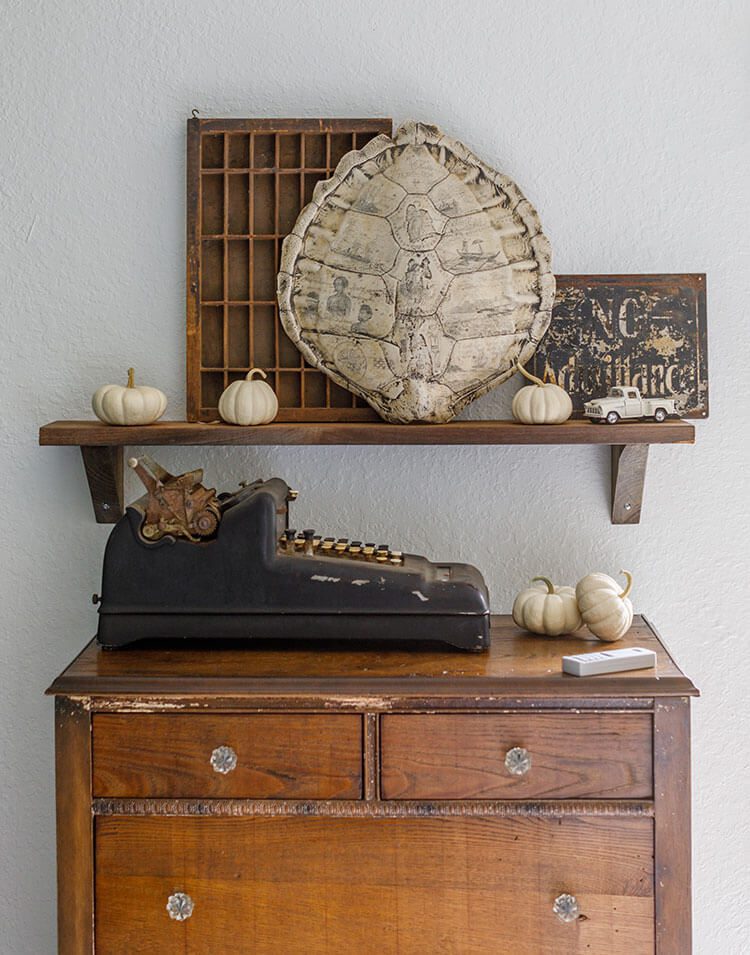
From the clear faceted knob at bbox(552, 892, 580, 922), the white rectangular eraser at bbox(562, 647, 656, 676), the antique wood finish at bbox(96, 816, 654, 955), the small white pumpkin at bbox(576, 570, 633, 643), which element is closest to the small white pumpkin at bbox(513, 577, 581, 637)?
the small white pumpkin at bbox(576, 570, 633, 643)

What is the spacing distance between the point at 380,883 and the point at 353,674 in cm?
36

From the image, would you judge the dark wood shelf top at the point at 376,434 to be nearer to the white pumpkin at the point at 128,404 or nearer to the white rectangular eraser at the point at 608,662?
the white pumpkin at the point at 128,404

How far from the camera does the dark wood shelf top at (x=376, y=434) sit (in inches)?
83.4

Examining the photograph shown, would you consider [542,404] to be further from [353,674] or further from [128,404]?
[128,404]

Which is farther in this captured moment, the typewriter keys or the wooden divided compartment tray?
the wooden divided compartment tray

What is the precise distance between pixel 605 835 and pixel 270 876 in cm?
58

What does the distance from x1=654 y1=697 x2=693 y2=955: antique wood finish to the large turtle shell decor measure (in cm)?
75

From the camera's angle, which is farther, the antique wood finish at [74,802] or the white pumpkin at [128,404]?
the white pumpkin at [128,404]

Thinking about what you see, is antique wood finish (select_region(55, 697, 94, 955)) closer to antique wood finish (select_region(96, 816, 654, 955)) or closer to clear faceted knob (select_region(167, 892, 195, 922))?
antique wood finish (select_region(96, 816, 654, 955))

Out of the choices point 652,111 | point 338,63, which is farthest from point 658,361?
point 338,63

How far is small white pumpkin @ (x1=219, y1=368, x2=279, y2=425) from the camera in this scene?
7.10 ft

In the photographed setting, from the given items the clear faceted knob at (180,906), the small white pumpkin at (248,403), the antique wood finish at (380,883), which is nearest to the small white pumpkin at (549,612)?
the antique wood finish at (380,883)

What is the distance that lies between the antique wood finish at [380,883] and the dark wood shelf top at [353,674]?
0.22m

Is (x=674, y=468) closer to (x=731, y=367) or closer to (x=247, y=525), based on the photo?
(x=731, y=367)
